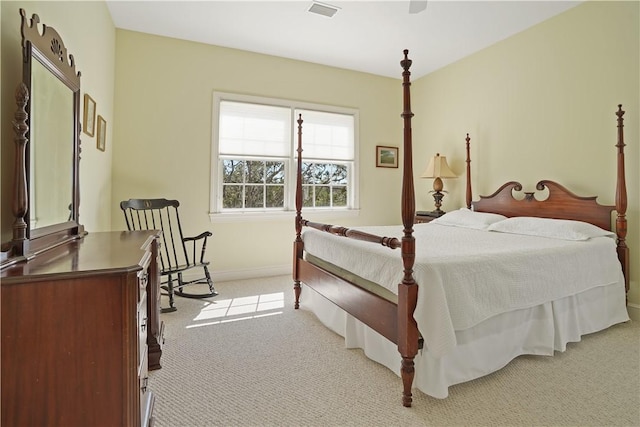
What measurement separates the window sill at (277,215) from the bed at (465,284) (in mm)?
1085

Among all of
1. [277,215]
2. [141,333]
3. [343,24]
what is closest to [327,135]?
[277,215]

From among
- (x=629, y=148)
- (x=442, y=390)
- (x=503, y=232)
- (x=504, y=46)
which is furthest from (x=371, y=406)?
(x=504, y=46)

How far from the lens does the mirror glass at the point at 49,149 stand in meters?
1.32

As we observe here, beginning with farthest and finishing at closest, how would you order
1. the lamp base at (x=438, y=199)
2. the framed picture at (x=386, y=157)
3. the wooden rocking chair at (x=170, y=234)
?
the framed picture at (x=386, y=157)
the lamp base at (x=438, y=199)
the wooden rocking chair at (x=170, y=234)

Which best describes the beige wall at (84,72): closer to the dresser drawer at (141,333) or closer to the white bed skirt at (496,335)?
the dresser drawer at (141,333)

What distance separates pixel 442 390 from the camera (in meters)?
1.67

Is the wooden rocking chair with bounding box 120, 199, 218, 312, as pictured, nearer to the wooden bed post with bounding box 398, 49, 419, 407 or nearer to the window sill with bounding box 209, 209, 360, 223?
the window sill with bounding box 209, 209, 360, 223

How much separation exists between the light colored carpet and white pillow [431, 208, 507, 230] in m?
1.24

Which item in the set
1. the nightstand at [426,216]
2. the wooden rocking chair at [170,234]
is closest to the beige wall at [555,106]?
the nightstand at [426,216]

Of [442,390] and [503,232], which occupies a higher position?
[503,232]

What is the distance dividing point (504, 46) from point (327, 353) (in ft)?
12.2

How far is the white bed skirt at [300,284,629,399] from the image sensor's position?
1738 mm

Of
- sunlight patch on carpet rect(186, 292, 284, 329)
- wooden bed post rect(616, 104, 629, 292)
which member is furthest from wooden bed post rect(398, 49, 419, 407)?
wooden bed post rect(616, 104, 629, 292)

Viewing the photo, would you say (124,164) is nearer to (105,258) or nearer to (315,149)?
(315,149)
